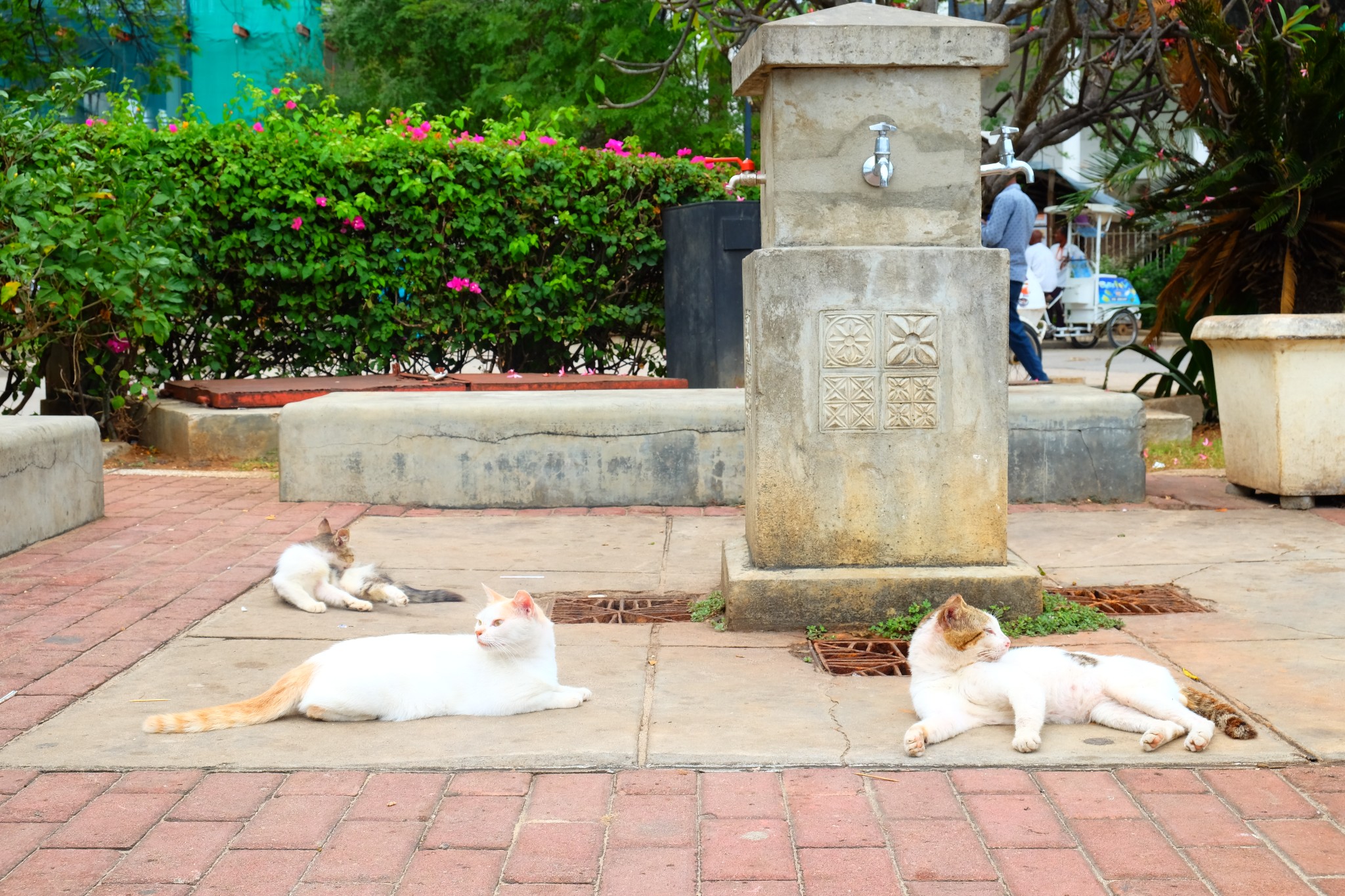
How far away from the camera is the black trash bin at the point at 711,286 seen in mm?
9562

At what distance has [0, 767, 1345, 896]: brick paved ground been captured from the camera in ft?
9.00

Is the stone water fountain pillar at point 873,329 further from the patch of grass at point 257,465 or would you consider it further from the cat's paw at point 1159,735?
the patch of grass at point 257,465

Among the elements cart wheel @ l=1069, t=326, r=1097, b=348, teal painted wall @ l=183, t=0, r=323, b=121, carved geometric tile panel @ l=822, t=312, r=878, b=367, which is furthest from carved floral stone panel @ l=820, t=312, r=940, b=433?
teal painted wall @ l=183, t=0, r=323, b=121

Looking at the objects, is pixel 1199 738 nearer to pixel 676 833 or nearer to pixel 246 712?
pixel 676 833

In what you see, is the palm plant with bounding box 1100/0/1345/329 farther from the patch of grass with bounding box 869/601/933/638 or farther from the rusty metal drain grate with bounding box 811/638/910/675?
the rusty metal drain grate with bounding box 811/638/910/675

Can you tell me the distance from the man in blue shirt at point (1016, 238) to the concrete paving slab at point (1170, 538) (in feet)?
10.0

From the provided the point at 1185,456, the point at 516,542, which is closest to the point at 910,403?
the point at 516,542

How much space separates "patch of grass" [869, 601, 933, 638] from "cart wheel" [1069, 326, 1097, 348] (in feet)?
60.7

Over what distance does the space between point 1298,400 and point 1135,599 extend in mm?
2520

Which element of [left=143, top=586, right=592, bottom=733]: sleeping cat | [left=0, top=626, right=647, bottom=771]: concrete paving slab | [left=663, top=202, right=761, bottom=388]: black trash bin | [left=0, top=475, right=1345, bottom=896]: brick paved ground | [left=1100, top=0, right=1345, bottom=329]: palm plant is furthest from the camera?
[left=663, top=202, right=761, bottom=388]: black trash bin

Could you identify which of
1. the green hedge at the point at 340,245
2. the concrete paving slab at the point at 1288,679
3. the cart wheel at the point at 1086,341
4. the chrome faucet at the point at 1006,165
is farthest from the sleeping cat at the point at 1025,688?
the cart wheel at the point at 1086,341

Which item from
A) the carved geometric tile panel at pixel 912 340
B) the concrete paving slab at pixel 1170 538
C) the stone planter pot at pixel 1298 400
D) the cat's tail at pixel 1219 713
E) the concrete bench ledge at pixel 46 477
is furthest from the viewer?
the stone planter pot at pixel 1298 400

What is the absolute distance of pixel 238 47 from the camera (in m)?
27.9

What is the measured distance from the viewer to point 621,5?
61.2 ft
